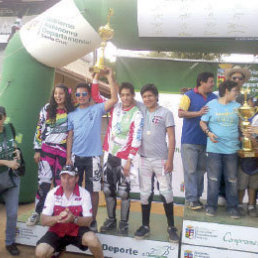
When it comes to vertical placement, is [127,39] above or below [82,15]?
below

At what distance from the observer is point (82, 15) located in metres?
3.46

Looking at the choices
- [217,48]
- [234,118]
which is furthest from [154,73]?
[234,118]

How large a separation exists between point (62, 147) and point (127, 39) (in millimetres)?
1598

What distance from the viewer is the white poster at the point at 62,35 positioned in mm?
3510

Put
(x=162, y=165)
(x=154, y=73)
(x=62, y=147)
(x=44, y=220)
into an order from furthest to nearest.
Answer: (x=154, y=73), (x=62, y=147), (x=162, y=165), (x=44, y=220)

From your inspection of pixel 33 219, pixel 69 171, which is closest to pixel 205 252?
pixel 69 171

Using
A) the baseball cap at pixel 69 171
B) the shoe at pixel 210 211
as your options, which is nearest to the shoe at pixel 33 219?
the baseball cap at pixel 69 171

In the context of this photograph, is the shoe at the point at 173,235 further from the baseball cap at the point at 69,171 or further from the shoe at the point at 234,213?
the baseball cap at the point at 69,171

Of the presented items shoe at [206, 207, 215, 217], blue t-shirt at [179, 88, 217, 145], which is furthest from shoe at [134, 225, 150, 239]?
blue t-shirt at [179, 88, 217, 145]

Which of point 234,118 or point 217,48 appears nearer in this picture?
point 234,118

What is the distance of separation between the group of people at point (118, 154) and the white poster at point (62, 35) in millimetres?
682

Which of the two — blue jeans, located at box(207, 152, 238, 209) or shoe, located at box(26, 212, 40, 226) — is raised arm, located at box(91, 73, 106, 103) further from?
shoe, located at box(26, 212, 40, 226)

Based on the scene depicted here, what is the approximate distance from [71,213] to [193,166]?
152 centimetres

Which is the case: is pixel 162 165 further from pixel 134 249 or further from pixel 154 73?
pixel 154 73
